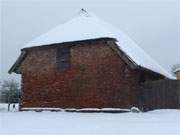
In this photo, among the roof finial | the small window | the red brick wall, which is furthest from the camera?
the roof finial

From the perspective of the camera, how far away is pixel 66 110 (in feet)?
69.4

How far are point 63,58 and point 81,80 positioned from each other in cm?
180

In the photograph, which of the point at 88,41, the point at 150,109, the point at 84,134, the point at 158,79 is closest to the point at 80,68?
the point at 88,41

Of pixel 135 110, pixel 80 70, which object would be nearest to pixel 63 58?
pixel 80 70

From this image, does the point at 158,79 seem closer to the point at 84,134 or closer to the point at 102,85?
the point at 102,85

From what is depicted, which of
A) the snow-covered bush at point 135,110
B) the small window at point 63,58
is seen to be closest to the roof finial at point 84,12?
the small window at point 63,58

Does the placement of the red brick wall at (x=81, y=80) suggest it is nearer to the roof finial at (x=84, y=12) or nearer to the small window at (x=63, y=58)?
the small window at (x=63, y=58)

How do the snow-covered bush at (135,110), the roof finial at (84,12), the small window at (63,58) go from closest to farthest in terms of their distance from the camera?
1. the snow-covered bush at (135,110)
2. the small window at (63,58)
3. the roof finial at (84,12)

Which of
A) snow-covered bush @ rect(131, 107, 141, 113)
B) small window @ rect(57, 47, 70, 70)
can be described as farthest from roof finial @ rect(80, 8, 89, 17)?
snow-covered bush @ rect(131, 107, 141, 113)

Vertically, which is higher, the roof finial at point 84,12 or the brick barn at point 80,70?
the roof finial at point 84,12

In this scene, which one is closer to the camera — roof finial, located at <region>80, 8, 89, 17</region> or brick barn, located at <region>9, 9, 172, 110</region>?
brick barn, located at <region>9, 9, 172, 110</region>

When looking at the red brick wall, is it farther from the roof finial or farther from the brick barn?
the roof finial

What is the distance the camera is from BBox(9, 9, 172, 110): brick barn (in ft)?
65.0

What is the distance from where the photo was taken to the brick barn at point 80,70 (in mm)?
19823
